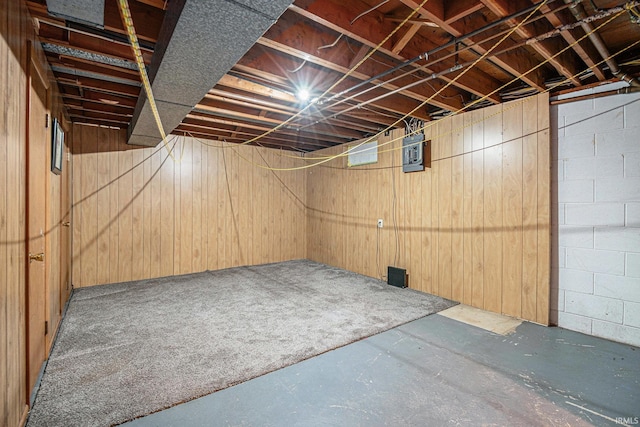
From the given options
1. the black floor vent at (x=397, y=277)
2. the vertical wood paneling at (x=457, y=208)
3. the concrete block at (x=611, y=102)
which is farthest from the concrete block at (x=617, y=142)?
the black floor vent at (x=397, y=277)

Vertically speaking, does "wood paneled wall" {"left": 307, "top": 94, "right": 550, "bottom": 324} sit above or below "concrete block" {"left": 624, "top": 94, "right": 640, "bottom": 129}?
below

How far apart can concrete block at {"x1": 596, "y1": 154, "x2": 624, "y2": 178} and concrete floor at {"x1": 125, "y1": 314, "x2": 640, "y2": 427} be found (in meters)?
1.33

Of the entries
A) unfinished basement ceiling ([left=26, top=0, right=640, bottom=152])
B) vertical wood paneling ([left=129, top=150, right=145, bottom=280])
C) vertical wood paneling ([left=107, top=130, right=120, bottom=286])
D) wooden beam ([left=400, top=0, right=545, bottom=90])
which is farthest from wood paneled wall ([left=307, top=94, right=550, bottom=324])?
vertical wood paneling ([left=107, top=130, right=120, bottom=286])

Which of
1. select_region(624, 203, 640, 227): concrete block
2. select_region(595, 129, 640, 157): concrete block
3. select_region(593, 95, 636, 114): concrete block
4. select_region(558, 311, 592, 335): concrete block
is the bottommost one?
select_region(558, 311, 592, 335): concrete block

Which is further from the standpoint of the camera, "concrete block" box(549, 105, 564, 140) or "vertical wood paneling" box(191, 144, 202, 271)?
"vertical wood paneling" box(191, 144, 202, 271)

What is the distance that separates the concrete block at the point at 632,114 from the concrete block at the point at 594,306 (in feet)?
4.48

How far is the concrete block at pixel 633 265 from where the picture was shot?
2.27 m

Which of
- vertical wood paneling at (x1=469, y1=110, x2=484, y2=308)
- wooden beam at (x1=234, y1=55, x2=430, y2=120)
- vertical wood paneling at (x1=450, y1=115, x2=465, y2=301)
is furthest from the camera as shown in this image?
vertical wood paneling at (x1=450, y1=115, x2=465, y2=301)

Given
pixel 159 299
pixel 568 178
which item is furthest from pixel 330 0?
pixel 159 299

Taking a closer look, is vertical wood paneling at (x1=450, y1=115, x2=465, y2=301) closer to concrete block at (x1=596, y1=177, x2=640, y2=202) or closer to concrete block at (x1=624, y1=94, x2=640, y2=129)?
concrete block at (x1=596, y1=177, x2=640, y2=202)

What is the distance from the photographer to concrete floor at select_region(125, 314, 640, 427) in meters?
1.54

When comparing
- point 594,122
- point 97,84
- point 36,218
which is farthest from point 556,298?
point 97,84

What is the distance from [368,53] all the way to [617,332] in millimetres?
2892

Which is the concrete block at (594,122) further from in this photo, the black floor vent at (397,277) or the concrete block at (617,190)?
the black floor vent at (397,277)
